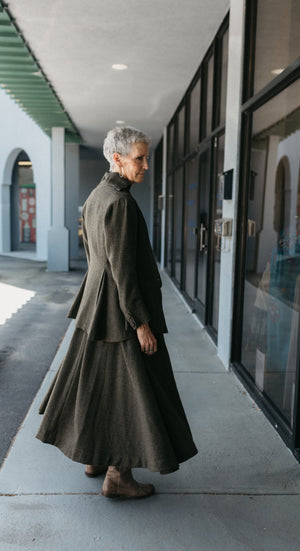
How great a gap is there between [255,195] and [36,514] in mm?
2716

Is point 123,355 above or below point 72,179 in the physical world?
below

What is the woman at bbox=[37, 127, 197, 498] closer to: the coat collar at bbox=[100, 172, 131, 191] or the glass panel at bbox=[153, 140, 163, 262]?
the coat collar at bbox=[100, 172, 131, 191]

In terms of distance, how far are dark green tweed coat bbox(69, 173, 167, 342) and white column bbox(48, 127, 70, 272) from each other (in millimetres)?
9839

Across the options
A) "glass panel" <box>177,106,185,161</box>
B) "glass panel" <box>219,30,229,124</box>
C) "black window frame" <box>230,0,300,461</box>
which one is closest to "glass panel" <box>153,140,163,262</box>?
"glass panel" <box>177,106,185,161</box>

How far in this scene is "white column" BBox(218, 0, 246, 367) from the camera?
3.96m

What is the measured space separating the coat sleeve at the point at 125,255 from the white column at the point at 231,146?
2248 mm

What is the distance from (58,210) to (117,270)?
10.1 m

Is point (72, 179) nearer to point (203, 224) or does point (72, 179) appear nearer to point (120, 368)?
point (203, 224)

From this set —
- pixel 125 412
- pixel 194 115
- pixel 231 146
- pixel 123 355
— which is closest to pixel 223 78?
pixel 231 146

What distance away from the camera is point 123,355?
209 cm

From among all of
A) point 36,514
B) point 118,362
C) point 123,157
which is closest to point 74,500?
point 36,514

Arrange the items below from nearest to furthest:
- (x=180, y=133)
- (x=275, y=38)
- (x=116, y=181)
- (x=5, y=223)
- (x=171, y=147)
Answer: (x=116, y=181)
(x=275, y=38)
(x=180, y=133)
(x=171, y=147)
(x=5, y=223)

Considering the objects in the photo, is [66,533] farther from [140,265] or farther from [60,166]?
[60,166]

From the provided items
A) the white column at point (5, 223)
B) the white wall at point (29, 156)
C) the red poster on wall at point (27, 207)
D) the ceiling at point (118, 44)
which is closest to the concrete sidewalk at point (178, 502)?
the ceiling at point (118, 44)
